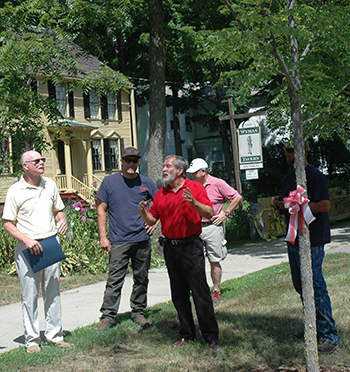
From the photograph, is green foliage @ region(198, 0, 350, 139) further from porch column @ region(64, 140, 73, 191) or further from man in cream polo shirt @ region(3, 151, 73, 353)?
porch column @ region(64, 140, 73, 191)

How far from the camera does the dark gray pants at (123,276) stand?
575 cm

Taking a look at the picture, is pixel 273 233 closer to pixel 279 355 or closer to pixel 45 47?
pixel 45 47

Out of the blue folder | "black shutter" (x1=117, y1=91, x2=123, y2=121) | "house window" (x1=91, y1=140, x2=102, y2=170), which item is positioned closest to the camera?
the blue folder

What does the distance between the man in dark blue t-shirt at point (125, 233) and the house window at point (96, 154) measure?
2193 centimetres

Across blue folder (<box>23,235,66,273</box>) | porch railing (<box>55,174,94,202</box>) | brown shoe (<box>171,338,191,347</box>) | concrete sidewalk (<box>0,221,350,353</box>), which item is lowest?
concrete sidewalk (<box>0,221,350,353</box>)

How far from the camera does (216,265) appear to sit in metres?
6.83

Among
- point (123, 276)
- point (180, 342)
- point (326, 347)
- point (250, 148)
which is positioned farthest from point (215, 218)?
point (250, 148)

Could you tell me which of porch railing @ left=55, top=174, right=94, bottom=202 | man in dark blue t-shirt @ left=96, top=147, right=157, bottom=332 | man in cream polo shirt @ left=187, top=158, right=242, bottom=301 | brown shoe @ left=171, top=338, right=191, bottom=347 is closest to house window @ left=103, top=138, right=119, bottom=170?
porch railing @ left=55, top=174, right=94, bottom=202

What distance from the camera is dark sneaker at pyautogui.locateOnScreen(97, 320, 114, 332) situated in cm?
554

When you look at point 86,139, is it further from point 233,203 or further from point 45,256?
point 45,256

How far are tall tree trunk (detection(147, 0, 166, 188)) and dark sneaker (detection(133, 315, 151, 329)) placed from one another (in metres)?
6.29

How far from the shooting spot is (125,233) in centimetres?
586

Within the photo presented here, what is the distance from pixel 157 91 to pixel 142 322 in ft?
24.0

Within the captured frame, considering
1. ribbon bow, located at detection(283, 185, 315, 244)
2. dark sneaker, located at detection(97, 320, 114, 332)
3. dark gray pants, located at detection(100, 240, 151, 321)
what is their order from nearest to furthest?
1. ribbon bow, located at detection(283, 185, 315, 244)
2. dark sneaker, located at detection(97, 320, 114, 332)
3. dark gray pants, located at detection(100, 240, 151, 321)
